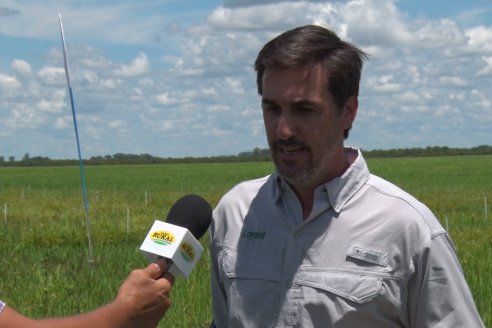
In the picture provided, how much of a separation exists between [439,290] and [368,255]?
23 cm

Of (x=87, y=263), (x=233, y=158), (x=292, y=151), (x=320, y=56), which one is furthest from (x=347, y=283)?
(x=233, y=158)

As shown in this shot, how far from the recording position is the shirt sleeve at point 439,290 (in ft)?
9.60

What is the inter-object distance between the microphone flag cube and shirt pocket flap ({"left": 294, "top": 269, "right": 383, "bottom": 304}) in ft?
1.22

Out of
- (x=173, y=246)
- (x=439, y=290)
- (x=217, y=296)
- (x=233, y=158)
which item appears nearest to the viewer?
(x=173, y=246)

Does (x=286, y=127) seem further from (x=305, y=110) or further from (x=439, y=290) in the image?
(x=439, y=290)

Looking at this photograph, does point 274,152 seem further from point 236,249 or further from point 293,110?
point 236,249

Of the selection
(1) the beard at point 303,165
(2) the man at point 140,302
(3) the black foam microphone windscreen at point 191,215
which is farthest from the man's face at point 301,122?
(2) the man at point 140,302

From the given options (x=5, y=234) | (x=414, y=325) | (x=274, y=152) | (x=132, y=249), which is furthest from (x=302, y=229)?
(x=5, y=234)

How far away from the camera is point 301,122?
119 inches

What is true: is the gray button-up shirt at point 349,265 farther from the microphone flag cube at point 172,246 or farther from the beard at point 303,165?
the microphone flag cube at point 172,246

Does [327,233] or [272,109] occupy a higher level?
[272,109]

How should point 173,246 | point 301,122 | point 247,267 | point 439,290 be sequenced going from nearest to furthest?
point 173,246, point 439,290, point 301,122, point 247,267

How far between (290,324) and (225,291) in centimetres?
44

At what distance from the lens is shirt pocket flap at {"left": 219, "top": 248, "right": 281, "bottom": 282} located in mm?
3096
